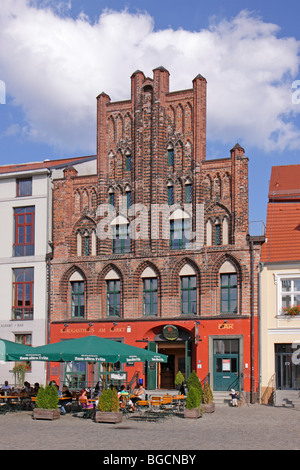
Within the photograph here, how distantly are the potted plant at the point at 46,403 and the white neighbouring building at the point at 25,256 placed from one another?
43.3 ft

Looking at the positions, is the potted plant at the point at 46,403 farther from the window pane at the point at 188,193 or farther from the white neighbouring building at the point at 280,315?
the window pane at the point at 188,193

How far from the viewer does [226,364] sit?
33.1 m

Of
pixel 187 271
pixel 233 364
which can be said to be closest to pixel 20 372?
pixel 187 271

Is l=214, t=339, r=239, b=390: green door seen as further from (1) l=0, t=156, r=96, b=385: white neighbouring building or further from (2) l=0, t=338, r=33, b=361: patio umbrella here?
(2) l=0, t=338, r=33, b=361: patio umbrella

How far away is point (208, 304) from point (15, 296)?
1162 centimetres

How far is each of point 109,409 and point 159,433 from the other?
3.46 metres

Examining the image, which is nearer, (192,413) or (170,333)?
(192,413)

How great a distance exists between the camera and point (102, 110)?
37.9 meters

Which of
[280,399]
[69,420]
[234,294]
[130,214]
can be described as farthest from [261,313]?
[69,420]

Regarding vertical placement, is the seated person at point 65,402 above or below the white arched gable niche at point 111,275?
below

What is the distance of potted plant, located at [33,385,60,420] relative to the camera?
23406mm

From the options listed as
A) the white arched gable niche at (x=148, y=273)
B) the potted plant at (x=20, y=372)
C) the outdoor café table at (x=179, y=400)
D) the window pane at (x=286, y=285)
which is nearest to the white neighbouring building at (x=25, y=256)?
the potted plant at (x=20, y=372)

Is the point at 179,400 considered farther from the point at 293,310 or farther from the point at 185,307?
the point at 293,310

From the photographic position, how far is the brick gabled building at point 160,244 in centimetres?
3359
